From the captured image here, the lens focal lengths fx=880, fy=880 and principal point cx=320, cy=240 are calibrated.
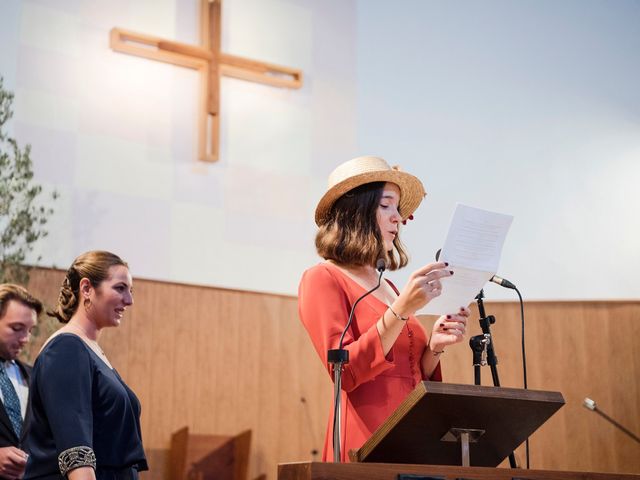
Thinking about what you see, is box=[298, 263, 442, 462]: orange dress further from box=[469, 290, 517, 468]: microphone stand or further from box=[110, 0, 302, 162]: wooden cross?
box=[110, 0, 302, 162]: wooden cross

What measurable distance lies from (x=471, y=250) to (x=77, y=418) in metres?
1.25

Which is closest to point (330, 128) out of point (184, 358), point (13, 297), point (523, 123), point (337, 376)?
point (523, 123)

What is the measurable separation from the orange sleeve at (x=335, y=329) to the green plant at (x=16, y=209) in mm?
2509

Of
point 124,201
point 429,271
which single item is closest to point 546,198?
point 124,201

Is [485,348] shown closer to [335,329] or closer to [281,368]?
[335,329]

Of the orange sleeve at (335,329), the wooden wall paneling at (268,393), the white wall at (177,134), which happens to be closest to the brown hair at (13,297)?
the white wall at (177,134)

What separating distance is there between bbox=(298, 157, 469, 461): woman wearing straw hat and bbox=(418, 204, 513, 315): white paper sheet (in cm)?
8

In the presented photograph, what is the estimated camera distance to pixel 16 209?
4824 millimetres

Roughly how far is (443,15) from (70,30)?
2832 millimetres

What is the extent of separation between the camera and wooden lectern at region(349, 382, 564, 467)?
206cm

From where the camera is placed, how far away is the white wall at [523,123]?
6.41 meters

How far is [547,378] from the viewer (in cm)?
600

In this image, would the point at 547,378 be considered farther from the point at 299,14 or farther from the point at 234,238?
the point at 299,14

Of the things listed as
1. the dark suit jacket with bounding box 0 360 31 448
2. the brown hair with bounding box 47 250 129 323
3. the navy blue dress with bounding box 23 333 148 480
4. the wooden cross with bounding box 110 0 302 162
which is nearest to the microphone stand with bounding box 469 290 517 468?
the navy blue dress with bounding box 23 333 148 480
